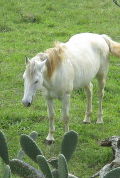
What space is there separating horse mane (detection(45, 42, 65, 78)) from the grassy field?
1306 mm

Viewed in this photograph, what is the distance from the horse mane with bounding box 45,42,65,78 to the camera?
7379 millimetres

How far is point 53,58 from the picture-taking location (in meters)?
7.42

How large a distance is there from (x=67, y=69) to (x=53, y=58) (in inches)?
14.8

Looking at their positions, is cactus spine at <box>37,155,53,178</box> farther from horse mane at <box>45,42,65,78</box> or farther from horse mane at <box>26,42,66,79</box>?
horse mane at <box>45,42,65,78</box>

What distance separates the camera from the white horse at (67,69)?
277 inches

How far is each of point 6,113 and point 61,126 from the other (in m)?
1.12

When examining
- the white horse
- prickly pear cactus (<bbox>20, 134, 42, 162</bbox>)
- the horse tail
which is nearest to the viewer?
prickly pear cactus (<bbox>20, 134, 42, 162</bbox>)

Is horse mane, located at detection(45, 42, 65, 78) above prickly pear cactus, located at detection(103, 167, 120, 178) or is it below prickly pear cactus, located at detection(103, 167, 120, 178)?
below

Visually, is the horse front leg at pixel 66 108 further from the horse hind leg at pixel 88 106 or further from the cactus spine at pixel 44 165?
the cactus spine at pixel 44 165

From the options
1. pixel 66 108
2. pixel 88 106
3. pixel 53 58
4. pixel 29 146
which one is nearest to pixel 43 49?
pixel 88 106

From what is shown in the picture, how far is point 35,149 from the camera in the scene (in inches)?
146

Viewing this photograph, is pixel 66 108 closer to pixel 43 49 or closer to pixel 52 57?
pixel 52 57

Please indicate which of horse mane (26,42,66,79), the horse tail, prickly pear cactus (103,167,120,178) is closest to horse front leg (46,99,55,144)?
horse mane (26,42,66,79)

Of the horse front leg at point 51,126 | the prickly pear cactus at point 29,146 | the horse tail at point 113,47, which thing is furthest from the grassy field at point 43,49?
the prickly pear cactus at point 29,146
